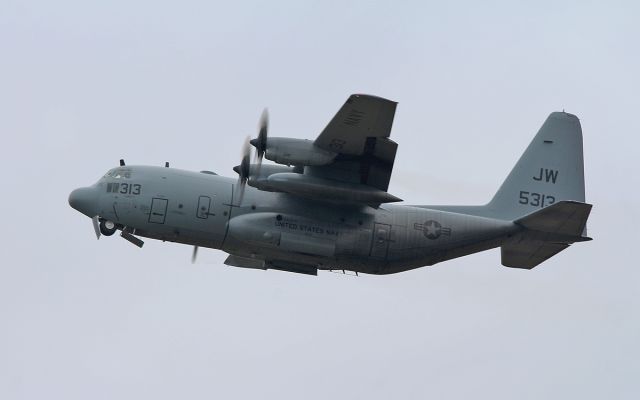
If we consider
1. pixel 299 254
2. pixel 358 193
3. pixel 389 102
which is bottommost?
pixel 299 254

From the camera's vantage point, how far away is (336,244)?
27.3 meters

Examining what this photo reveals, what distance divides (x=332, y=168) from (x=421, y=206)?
3.08 meters

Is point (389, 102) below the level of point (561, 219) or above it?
above

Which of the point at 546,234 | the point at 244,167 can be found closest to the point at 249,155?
the point at 244,167

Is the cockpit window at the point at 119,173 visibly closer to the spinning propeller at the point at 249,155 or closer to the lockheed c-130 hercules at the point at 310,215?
the lockheed c-130 hercules at the point at 310,215

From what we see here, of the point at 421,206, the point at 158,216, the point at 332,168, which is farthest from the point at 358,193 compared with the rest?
the point at 158,216

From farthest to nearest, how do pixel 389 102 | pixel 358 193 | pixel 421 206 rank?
pixel 421 206 < pixel 358 193 < pixel 389 102

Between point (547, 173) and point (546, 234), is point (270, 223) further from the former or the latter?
point (547, 173)

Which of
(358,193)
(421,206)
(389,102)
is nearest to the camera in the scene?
(389,102)

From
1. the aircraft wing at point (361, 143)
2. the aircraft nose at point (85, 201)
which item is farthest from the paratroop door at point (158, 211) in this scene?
the aircraft wing at point (361, 143)

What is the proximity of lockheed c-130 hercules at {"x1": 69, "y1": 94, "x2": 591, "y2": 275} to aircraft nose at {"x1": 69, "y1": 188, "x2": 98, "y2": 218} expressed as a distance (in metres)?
0.02

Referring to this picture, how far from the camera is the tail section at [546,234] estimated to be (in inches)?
1069

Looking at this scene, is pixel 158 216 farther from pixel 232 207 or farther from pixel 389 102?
pixel 389 102

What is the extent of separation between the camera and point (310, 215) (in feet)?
90.0
